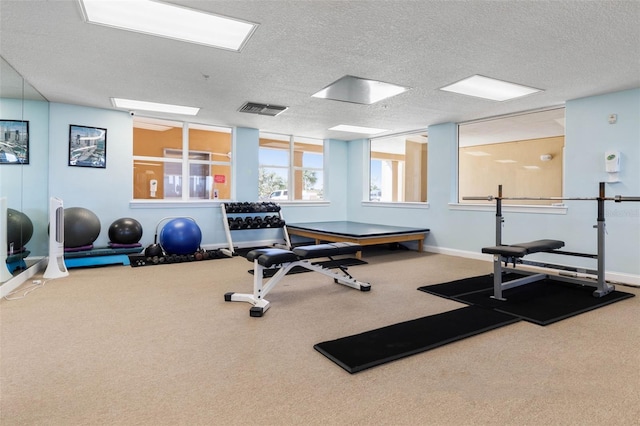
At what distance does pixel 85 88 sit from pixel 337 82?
3180 mm

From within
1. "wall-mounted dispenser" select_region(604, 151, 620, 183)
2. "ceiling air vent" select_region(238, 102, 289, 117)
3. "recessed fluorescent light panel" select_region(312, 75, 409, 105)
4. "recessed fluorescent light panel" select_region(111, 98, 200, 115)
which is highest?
"recessed fluorescent light panel" select_region(111, 98, 200, 115)

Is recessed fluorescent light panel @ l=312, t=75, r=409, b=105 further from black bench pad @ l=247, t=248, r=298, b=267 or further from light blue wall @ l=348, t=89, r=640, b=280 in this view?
light blue wall @ l=348, t=89, r=640, b=280

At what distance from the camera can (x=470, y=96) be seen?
4539 millimetres

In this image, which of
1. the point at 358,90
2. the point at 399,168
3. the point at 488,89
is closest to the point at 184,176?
the point at 358,90

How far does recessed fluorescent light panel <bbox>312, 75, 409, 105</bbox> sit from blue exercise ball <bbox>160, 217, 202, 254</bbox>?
2.83 meters

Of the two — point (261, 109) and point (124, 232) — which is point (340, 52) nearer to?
point (261, 109)

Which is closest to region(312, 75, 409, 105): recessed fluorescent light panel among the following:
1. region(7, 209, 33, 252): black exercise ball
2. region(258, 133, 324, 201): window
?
region(258, 133, 324, 201): window

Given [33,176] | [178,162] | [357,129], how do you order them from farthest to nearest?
[357,129] → [178,162] → [33,176]

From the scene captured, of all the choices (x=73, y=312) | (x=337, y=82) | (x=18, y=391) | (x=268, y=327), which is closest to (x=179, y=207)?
(x=73, y=312)

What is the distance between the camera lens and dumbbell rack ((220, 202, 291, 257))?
634cm

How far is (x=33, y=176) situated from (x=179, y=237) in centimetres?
202

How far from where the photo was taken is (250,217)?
673 cm

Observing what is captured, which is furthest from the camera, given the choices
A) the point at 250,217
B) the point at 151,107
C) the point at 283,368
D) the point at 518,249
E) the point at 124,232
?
the point at 250,217

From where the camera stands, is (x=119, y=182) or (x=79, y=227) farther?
(x=119, y=182)
